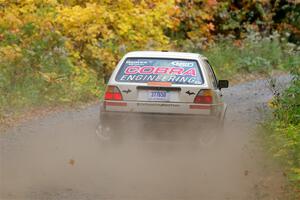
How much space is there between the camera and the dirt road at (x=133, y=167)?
365 inches

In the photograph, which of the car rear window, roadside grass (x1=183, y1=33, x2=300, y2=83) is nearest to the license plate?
the car rear window

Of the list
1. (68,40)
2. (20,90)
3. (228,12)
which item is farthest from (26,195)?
(228,12)

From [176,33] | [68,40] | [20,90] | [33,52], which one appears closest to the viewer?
[20,90]

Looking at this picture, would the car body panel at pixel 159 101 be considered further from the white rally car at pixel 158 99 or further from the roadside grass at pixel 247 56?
the roadside grass at pixel 247 56

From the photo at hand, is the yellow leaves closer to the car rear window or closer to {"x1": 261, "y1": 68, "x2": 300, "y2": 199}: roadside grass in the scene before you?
{"x1": 261, "y1": 68, "x2": 300, "y2": 199}: roadside grass

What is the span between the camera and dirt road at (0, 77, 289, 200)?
927 cm

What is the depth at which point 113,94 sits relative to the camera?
11859 millimetres

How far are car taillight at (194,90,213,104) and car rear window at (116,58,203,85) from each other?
0.59 ft

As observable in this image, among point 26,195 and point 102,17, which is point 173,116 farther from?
point 102,17

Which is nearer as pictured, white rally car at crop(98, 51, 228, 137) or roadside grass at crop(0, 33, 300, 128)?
white rally car at crop(98, 51, 228, 137)

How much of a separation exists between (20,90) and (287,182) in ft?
31.7

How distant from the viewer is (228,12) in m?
31.7

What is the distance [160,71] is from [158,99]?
19.4 inches

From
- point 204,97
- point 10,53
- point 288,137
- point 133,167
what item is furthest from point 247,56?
point 133,167
